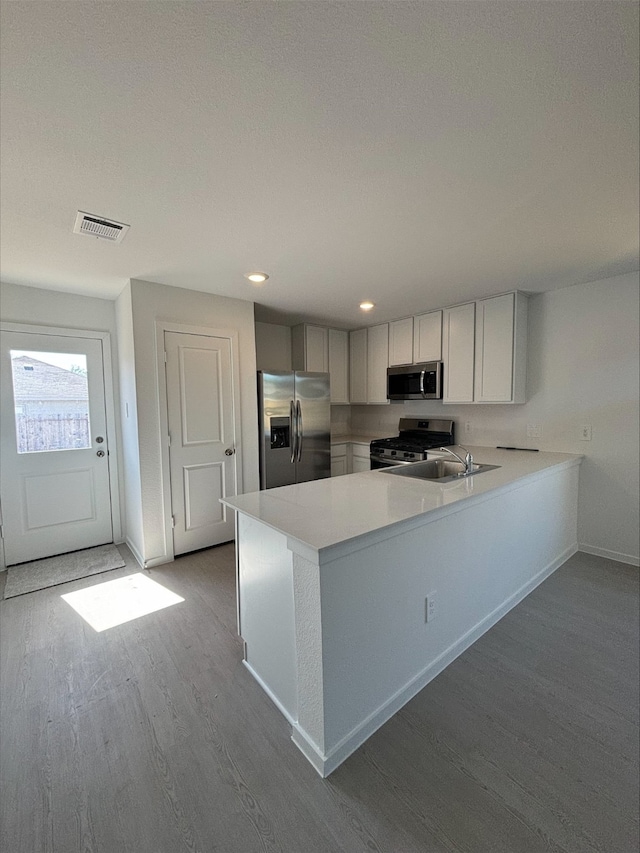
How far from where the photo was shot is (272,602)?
1.64 metres

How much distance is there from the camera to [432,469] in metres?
2.93

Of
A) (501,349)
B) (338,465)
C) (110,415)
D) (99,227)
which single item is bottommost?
(338,465)

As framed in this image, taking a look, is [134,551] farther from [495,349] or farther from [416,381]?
[495,349]

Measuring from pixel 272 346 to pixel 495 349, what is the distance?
8.59ft

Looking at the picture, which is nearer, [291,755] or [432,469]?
[291,755]

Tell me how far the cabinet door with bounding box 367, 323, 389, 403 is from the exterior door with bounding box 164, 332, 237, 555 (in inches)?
78.9

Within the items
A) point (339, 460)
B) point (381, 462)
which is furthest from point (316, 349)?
point (381, 462)

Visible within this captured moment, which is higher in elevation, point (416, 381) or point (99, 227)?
point (99, 227)

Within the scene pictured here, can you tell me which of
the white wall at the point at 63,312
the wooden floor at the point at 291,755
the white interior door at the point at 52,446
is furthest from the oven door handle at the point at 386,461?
the white interior door at the point at 52,446

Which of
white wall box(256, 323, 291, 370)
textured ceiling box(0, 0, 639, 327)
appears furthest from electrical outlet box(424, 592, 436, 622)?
white wall box(256, 323, 291, 370)

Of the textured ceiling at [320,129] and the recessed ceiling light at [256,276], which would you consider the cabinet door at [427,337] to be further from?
the recessed ceiling light at [256,276]

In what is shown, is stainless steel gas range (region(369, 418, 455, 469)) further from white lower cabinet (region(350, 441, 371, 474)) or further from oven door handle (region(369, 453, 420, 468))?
white lower cabinet (region(350, 441, 371, 474))

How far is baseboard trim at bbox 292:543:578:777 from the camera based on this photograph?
54.0 inches

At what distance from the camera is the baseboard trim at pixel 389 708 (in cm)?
137
